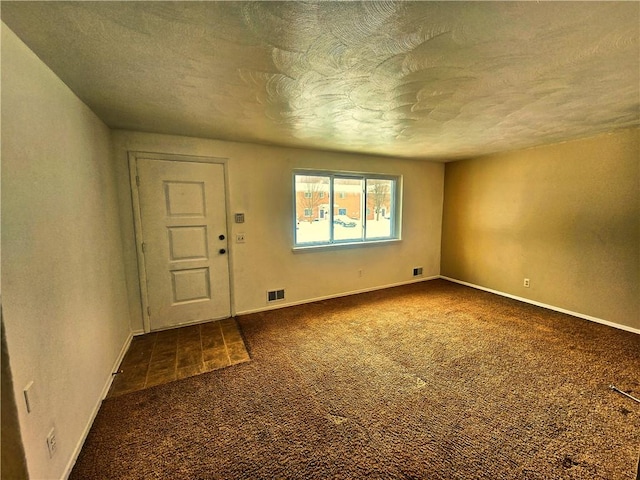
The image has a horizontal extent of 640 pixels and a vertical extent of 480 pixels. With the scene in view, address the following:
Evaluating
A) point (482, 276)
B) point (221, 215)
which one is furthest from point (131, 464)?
point (482, 276)

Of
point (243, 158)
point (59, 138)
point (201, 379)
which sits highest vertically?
point (243, 158)

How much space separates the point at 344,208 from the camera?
13.5ft

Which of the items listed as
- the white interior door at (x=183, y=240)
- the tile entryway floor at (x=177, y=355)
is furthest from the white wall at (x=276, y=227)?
the tile entryway floor at (x=177, y=355)

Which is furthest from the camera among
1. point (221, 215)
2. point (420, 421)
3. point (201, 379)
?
point (221, 215)

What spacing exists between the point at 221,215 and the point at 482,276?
4248 millimetres

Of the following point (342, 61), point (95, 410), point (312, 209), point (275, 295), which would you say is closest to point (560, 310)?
point (312, 209)

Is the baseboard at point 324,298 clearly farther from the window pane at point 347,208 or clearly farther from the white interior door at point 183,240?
the window pane at point 347,208

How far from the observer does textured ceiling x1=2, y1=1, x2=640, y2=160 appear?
3.53 ft

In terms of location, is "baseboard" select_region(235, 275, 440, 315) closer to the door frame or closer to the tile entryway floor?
the tile entryway floor

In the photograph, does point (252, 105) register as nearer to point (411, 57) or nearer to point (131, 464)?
point (411, 57)

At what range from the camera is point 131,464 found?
144 cm

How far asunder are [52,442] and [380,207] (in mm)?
4262

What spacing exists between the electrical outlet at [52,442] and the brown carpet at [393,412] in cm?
25

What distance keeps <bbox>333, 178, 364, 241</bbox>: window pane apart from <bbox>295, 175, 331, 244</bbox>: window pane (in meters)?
0.16
